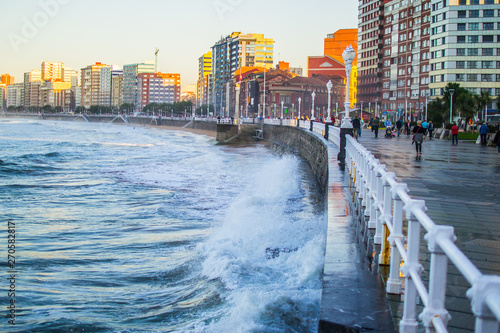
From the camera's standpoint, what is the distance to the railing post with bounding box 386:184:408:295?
3869 millimetres

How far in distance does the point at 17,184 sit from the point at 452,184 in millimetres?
18325

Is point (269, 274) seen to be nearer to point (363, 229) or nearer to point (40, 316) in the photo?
point (363, 229)

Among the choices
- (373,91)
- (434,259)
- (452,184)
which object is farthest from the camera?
(373,91)

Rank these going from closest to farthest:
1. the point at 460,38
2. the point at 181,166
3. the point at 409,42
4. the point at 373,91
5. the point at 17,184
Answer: the point at 17,184
the point at 181,166
the point at 460,38
the point at 409,42
the point at 373,91

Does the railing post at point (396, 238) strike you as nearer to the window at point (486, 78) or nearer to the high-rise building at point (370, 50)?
the window at point (486, 78)

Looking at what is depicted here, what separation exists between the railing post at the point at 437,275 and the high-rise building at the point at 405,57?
297 ft

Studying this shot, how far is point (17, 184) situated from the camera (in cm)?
2266

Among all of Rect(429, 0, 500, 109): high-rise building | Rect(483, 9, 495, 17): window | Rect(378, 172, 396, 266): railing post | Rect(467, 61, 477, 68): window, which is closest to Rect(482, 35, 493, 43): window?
Rect(429, 0, 500, 109): high-rise building

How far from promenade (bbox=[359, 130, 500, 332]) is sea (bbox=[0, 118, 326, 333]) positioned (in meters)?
1.75

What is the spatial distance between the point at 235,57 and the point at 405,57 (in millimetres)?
87031

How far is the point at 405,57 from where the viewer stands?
333ft

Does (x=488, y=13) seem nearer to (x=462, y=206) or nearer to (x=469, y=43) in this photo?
(x=469, y=43)

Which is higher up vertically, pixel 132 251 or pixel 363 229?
pixel 363 229

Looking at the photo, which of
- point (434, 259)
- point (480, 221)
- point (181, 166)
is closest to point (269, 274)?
point (480, 221)
